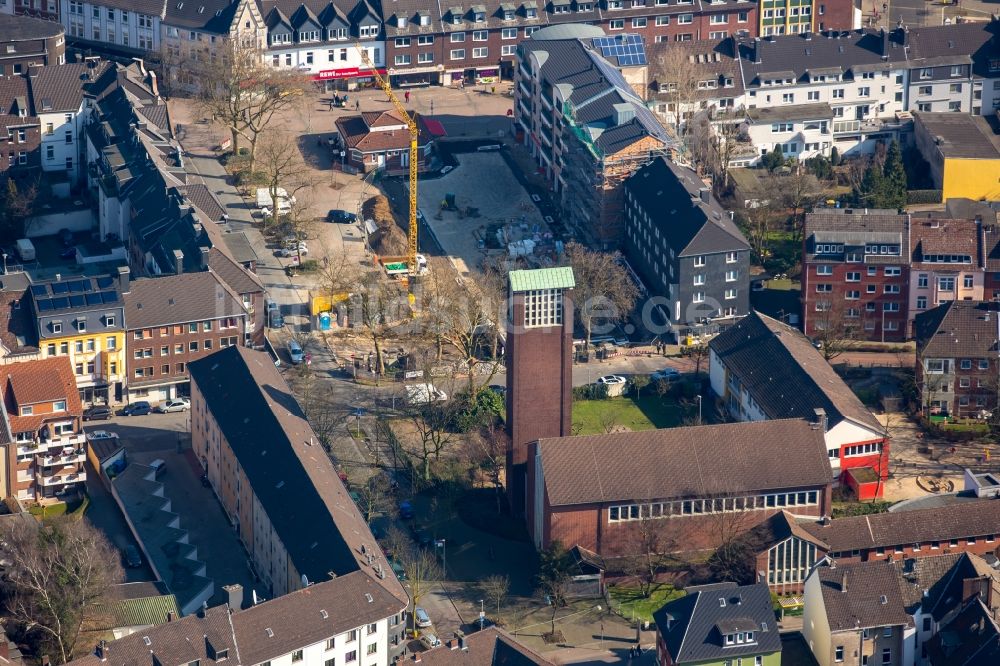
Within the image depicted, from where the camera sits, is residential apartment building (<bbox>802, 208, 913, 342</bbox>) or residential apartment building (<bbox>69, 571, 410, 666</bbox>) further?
residential apartment building (<bbox>802, 208, 913, 342</bbox>)

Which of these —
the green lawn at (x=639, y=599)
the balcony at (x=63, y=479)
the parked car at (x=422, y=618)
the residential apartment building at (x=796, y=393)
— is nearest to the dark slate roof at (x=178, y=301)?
the balcony at (x=63, y=479)

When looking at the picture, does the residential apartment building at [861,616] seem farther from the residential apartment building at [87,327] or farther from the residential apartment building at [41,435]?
the residential apartment building at [87,327]

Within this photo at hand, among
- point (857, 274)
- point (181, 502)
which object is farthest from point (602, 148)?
point (181, 502)

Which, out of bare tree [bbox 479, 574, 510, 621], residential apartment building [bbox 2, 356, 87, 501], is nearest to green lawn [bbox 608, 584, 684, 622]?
bare tree [bbox 479, 574, 510, 621]

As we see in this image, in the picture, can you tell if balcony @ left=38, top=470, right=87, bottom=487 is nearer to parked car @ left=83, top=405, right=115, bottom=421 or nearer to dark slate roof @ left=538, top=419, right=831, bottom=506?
parked car @ left=83, top=405, right=115, bottom=421

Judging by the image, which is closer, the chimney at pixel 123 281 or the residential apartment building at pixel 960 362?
the residential apartment building at pixel 960 362

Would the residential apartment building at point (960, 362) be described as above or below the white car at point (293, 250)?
below

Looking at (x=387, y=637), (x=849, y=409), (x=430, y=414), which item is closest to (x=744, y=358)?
(x=849, y=409)
